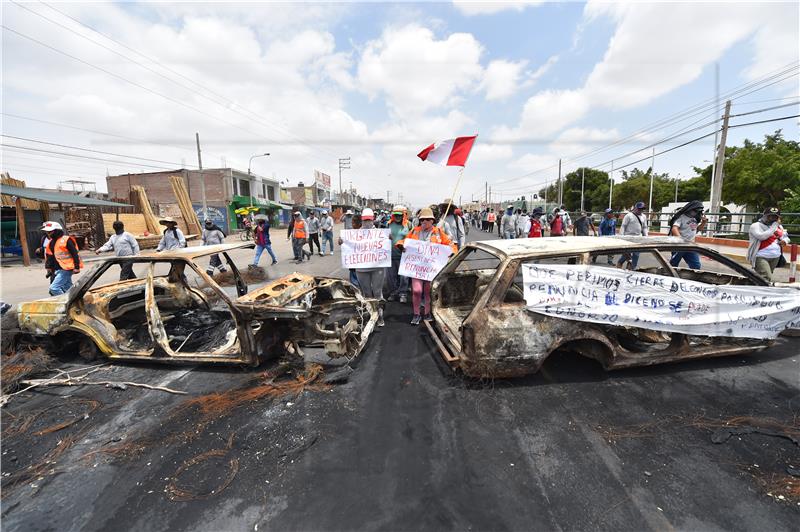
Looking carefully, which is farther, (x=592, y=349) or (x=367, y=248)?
(x=367, y=248)

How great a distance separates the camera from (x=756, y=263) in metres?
5.84

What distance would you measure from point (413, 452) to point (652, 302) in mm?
2695

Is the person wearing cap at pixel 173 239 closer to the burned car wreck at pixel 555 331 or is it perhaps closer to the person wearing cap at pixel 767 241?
the burned car wreck at pixel 555 331

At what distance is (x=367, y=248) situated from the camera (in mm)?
6105

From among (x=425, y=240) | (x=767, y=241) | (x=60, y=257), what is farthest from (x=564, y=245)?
(x=60, y=257)

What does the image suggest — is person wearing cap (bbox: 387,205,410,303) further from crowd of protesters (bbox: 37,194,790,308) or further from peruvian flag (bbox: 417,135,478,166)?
peruvian flag (bbox: 417,135,478,166)

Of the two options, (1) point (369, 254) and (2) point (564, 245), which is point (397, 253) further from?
(2) point (564, 245)

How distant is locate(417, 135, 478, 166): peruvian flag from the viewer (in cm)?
639

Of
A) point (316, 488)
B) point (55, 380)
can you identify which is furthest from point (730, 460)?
point (55, 380)

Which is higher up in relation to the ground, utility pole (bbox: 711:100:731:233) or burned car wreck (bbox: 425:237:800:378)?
utility pole (bbox: 711:100:731:233)

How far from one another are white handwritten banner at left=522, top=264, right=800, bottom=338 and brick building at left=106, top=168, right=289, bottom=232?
33398mm

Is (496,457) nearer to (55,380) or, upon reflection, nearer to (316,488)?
(316,488)

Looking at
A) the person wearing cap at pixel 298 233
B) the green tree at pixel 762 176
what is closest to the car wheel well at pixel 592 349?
the person wearing cap at pixel 298 233

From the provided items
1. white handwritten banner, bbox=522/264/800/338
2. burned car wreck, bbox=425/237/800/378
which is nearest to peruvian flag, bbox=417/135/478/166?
burned car wreck, bbox=425/237/800/378
